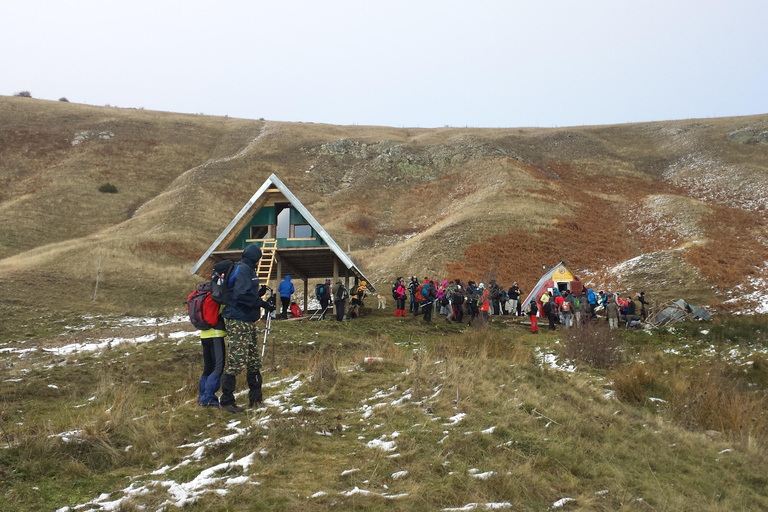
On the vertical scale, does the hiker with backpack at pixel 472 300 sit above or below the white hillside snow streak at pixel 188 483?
above

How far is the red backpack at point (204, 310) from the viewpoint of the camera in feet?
26.5

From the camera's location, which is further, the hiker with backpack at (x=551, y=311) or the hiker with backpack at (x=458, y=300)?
the hiker with backpack at (x=458, y=300)

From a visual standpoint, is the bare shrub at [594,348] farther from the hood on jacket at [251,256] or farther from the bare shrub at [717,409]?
the hood on jacket at [251,256]

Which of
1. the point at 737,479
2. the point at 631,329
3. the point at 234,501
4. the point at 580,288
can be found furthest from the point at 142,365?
the point at 580,288

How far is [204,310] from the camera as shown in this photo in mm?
8094

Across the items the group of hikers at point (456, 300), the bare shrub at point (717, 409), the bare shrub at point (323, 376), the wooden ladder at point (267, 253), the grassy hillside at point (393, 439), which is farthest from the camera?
the group of hikers at point (456, 300)

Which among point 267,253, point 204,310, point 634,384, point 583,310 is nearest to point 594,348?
point 634,384

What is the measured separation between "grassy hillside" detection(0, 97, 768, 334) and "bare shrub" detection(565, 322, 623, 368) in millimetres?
13775

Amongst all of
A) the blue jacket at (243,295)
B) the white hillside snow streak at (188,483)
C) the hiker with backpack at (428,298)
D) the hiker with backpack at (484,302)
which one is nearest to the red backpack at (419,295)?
the hiker with backpack at (428,298)

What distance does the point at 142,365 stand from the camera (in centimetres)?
1224

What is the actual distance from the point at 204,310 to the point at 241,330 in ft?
2.15

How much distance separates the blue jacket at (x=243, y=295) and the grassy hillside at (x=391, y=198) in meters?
19.1

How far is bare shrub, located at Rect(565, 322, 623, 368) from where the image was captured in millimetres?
13445

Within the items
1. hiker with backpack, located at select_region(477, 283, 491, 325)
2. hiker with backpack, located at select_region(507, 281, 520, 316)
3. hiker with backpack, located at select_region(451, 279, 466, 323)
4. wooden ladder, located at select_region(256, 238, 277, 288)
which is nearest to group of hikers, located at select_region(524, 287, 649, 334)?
hiker with backpack, located at select_region(477, 283, 491, 325)
